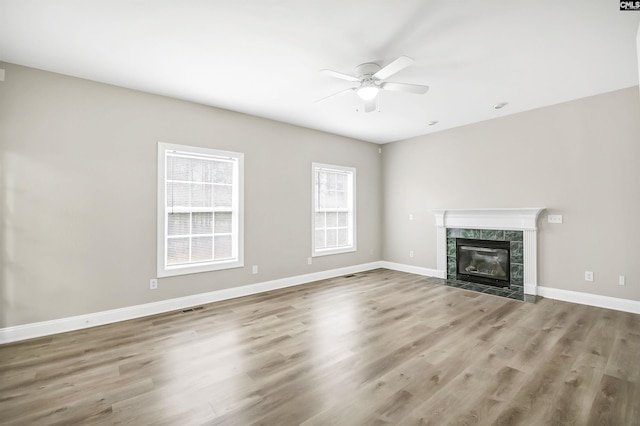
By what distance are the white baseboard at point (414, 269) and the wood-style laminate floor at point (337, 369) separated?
Result: 1.76 m

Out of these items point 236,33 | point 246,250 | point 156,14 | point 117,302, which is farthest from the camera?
point 246,250

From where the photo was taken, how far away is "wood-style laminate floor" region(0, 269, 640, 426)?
1.89 meters

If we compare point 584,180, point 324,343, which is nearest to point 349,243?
point 324,343

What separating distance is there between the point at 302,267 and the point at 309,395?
329cm

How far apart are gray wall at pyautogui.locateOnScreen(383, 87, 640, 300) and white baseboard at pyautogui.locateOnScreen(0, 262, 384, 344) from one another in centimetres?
319

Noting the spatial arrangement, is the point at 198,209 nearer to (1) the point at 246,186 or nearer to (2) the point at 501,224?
(1) the point at 246,186

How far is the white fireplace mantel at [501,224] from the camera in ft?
14.8

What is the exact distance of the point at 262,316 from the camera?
365 centimetres

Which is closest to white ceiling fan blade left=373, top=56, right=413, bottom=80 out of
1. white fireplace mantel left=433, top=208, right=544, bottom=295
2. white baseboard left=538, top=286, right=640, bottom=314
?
white fireplace mantel left=433, top=208, right=544, bottom=295

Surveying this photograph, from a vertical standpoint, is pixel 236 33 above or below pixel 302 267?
above

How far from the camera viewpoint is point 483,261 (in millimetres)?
5160

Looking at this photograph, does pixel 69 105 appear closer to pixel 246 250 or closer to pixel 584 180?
pixel 246 250

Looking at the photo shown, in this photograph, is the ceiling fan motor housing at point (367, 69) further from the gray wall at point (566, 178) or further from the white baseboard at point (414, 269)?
the white baseboard at point (414, 269)

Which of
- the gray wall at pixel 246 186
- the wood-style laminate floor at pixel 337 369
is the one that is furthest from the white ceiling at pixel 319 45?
the wood-style laminate floor at pixel 337 369
